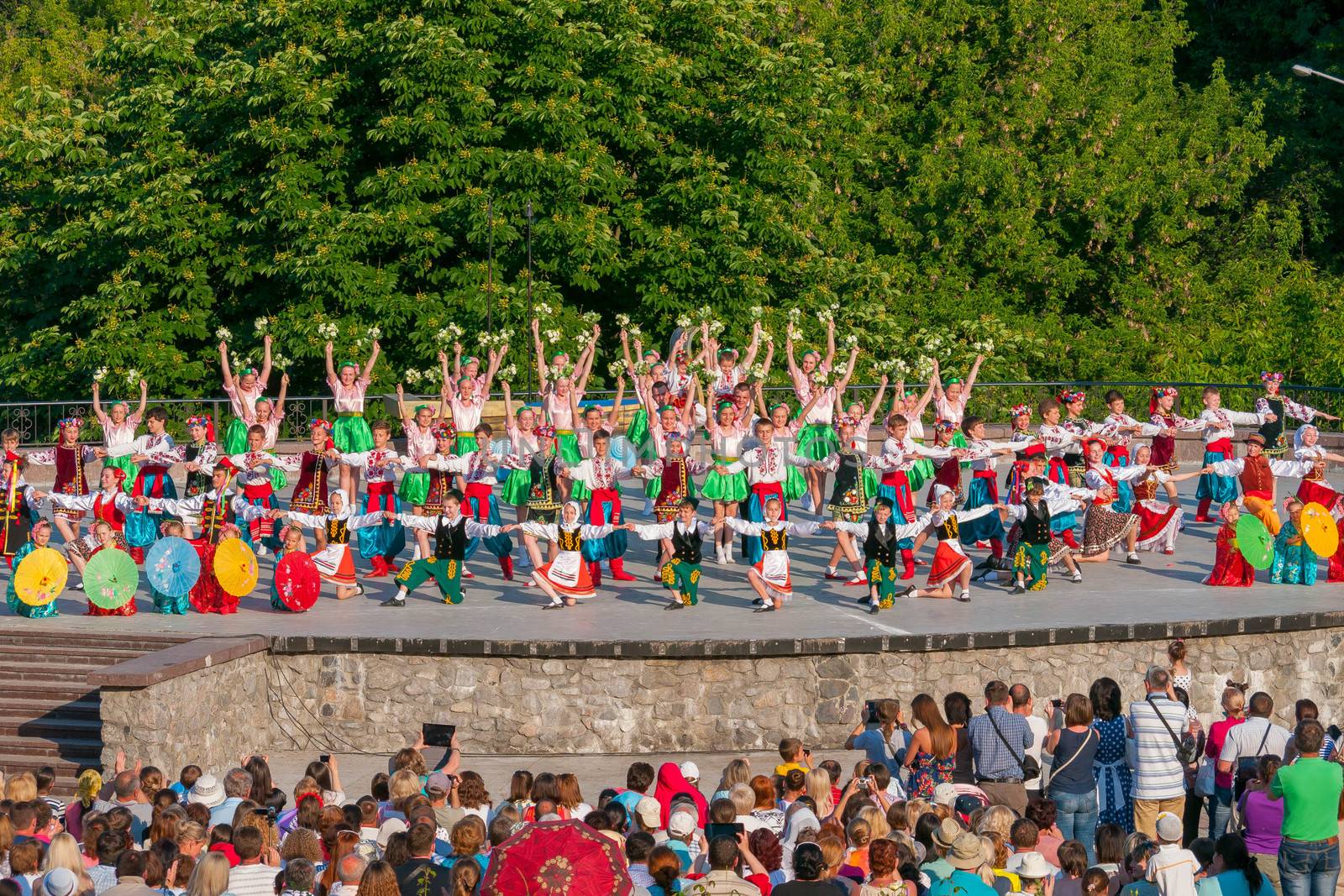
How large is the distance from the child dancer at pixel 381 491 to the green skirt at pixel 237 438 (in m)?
2.20

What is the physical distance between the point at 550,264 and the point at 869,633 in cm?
1507

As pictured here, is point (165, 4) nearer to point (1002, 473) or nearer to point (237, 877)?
point (1002, 473)

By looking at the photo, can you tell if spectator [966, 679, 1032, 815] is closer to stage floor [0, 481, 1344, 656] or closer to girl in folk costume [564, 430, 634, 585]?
stage floor [0, 481, 1344, 656]

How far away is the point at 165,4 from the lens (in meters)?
32.5

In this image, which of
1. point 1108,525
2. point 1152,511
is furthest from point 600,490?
point 1152,511

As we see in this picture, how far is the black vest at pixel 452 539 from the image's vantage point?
18375 millimetres

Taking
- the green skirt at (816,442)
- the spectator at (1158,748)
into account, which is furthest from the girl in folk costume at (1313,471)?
the spectator at (1158,748)

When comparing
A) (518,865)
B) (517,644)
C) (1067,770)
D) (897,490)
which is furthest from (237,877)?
(897,490)

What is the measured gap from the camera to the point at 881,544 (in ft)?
59.1

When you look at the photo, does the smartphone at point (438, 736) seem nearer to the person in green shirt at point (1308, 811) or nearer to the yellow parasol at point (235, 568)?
the person in green shirt at point (1308, 811)

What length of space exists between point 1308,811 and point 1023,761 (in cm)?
185

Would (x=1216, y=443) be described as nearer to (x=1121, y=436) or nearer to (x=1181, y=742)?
(x=1121, y=436)

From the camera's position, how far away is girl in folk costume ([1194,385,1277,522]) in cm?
2169

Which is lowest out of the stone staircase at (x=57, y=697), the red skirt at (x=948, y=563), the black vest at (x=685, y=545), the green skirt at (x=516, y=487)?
the stone staircase at (x=57, y=697)
